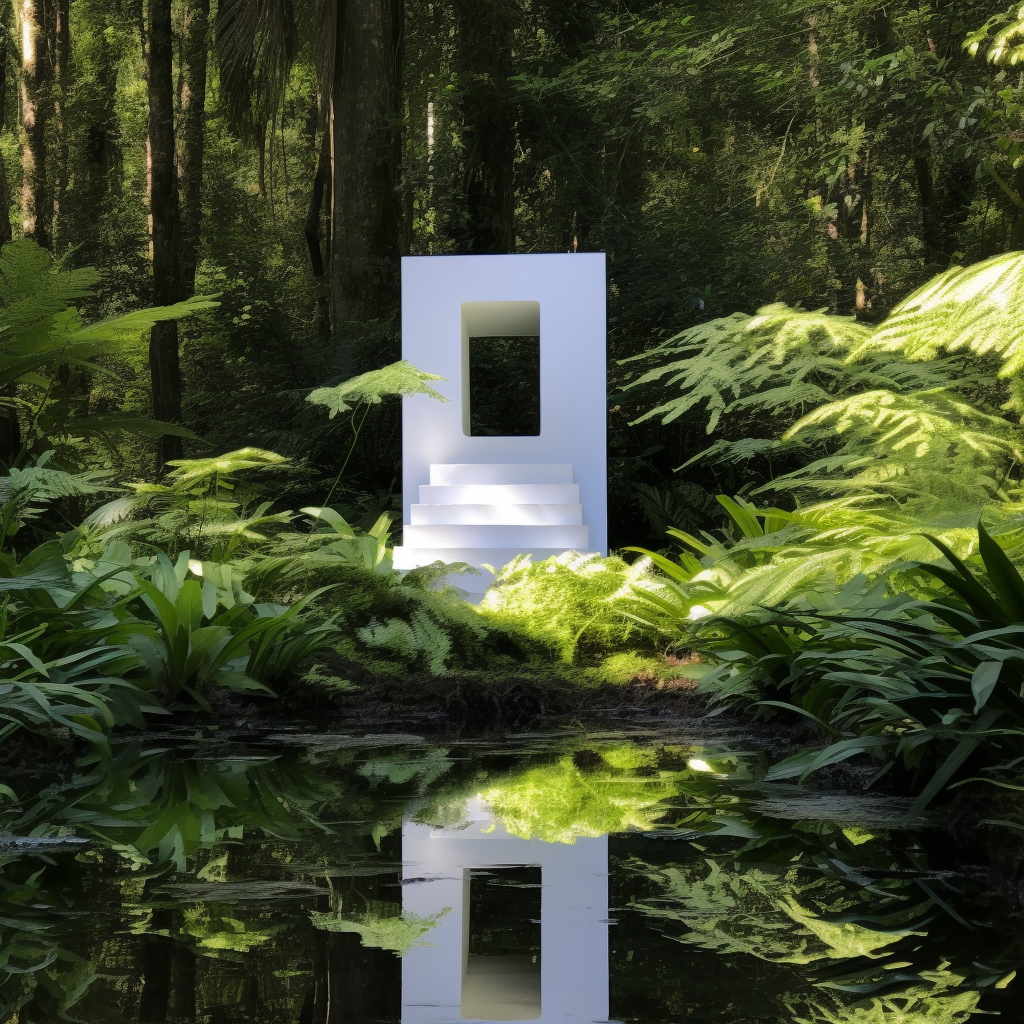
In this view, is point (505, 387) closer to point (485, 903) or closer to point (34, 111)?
point (34, 111)

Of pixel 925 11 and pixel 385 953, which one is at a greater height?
pixel 925 11

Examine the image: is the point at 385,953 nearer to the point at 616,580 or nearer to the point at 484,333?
the point at 616,580

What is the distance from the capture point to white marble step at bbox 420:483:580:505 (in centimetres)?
650

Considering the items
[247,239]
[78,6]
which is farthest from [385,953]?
[78,6]

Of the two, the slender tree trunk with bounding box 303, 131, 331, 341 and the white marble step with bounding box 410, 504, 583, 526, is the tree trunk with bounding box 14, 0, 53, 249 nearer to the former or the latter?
the slender tree trunk with bounding box 303, 131, 331, 341

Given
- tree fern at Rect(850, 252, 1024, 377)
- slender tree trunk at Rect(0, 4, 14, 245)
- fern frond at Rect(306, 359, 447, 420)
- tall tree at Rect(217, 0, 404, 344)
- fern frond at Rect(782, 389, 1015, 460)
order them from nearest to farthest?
tree fern at Rect(850, 252, 1024, 377) < fern frond at Rect(782, 389, 1015, 460) < fern frond at Rect(306, 359, 447, 420) < slender tree trunk at Rect(0, 4, 14, 245) < tall tree at Rect(217, 0, 404, 344)

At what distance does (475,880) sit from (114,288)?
1417 centimetres

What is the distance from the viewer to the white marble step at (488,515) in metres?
6.40

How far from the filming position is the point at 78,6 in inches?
752

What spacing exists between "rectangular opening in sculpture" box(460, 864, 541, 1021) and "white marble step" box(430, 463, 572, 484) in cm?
467

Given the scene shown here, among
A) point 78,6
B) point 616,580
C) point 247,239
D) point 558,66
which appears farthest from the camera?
point 78,6

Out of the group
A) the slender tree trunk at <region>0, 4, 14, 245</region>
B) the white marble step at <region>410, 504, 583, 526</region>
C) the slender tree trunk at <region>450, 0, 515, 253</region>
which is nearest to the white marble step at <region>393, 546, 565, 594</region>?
the white marble step at <region>410, 504, 583, 526</region>

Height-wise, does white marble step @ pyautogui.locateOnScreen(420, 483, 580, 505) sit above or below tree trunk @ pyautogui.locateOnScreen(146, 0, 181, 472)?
below

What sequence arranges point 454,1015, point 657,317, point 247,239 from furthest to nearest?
point 247,239, point 657,317, point 454,1015
